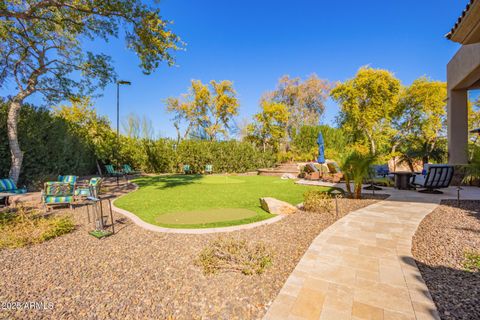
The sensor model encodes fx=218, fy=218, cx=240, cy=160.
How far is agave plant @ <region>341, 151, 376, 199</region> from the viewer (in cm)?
660

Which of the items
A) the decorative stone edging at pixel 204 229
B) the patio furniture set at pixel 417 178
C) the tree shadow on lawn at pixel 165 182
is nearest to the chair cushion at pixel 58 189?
the decorative stone edging at pixel 204 229

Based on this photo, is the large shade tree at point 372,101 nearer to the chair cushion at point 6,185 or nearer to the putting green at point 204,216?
the putting green at point 204,216

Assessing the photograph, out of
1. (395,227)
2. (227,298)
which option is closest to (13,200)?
(227,298)

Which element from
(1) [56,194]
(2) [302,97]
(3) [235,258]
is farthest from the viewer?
(2) [302,97]

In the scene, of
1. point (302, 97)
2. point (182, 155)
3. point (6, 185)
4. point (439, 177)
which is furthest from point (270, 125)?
point (6, 185)

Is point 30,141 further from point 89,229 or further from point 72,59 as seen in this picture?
point 89,229

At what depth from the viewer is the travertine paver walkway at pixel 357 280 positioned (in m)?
1.95

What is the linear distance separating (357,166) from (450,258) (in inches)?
156

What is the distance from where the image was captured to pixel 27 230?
3.96m

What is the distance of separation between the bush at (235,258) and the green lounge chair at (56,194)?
4847 mm

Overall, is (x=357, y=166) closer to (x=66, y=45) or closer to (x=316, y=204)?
(x=316, y=204)

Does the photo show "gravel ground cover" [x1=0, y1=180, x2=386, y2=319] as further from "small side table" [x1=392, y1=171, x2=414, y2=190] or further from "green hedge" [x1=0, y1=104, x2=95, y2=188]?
"small side table" [x1=392, y1=171, x2=414, y2=190]

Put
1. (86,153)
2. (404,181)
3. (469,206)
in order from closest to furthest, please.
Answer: (469,206) < (404,181) < (86,153)

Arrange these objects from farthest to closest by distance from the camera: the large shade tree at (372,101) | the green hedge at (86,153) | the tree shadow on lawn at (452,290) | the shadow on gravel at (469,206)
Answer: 1. the large shade tree at (372,101)
2. the green hedge at (86,153)
3. the shadow on gravel at (469,206)
4. the tree shadow on lawn at (452,290)
